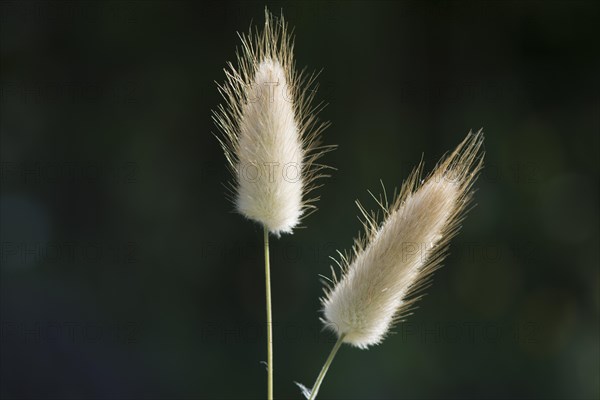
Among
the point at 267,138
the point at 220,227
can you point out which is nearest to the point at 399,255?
the point at 267,138

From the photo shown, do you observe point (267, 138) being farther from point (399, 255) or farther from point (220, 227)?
point (220, 227)

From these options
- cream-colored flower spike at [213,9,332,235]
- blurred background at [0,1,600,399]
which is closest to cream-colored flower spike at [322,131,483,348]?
cream-colored flower spike at [213,9,332,235]

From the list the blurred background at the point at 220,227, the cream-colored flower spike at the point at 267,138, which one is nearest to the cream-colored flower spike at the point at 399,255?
the cream-colored flower spike at the point at 267,138

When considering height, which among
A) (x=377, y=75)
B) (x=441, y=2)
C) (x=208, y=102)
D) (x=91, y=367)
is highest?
(x=441, y=2)

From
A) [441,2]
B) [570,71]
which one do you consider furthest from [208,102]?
[570,71]

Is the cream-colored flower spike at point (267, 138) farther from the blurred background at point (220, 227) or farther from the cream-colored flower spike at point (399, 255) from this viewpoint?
the blurred background at point (220, 227)

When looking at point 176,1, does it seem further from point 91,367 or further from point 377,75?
point 91,367

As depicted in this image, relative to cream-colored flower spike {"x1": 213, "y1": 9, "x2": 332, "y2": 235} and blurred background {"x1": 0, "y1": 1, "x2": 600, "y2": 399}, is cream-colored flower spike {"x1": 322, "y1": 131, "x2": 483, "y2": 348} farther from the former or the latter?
blurred background {"x1": 0, "y1": 1, "x2": 600, "y2": 399}
